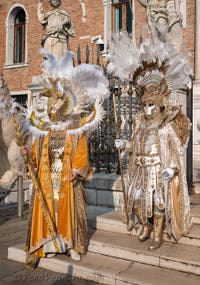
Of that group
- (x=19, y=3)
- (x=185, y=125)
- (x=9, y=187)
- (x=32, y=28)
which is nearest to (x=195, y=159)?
(x=9, y=187)

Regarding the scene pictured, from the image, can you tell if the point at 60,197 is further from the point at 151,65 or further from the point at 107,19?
the point at 107,19

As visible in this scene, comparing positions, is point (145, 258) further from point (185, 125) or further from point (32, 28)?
point (32, 28)

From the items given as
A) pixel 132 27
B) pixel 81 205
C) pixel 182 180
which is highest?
pixel 132 27

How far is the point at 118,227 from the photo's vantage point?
5.07 metres

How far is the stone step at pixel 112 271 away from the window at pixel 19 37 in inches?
698

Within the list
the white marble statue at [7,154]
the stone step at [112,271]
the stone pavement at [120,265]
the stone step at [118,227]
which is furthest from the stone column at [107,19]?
the stone step at [112,271]

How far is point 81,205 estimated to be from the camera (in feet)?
14.3

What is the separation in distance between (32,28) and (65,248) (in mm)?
17443

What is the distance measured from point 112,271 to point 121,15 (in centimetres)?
1549

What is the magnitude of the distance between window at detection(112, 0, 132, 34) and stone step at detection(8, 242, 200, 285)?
1458cm

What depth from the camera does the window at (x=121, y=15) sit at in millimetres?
17234

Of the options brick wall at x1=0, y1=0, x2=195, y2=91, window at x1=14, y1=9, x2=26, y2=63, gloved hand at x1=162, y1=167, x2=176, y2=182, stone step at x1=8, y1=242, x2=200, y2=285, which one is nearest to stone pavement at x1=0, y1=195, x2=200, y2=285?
stone step at x1=8, y1=242, x2=200, y2=285

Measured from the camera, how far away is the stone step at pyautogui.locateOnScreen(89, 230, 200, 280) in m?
4.02

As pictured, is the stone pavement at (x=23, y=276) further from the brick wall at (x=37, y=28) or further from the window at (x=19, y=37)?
the window at (x=19, y=37)
